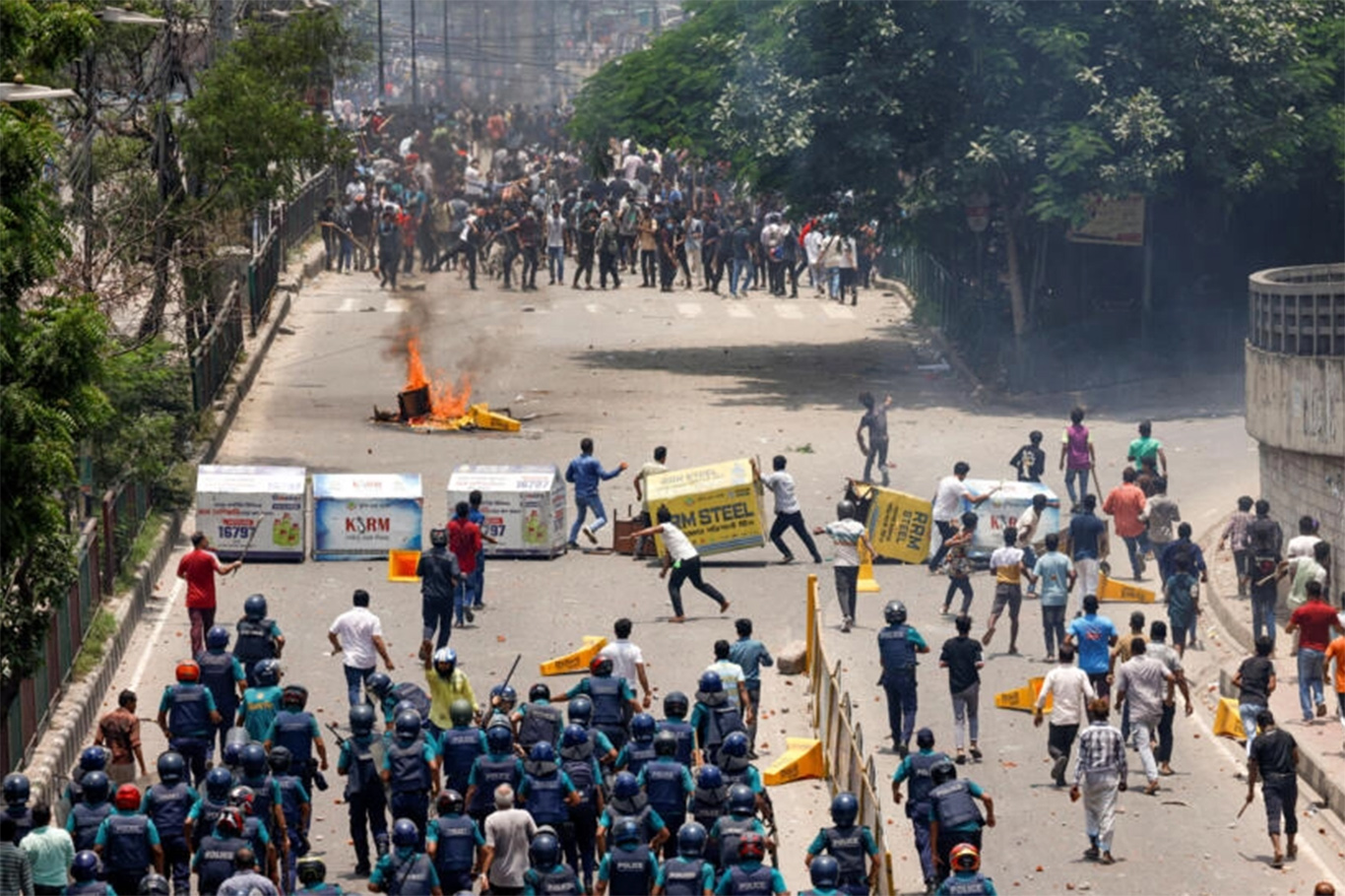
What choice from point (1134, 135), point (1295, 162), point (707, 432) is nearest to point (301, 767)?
point (707, 432)

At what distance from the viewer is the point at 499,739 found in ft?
56.1

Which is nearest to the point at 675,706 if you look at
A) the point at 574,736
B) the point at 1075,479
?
the point at 574,736

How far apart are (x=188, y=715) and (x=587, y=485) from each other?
957cm

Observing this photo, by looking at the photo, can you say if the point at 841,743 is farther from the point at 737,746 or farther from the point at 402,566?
the point at 402,566

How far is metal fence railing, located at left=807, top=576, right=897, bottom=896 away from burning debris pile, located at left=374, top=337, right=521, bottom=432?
11288 millimetres

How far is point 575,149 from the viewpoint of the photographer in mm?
66125

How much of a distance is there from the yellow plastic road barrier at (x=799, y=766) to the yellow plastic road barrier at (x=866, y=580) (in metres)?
5.87

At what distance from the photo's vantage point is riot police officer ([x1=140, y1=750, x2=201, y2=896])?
16.5 metres

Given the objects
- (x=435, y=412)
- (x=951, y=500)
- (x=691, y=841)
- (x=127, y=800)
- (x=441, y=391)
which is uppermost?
(x=441, y=391)

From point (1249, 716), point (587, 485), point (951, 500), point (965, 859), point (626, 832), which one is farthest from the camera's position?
point (587, 485)

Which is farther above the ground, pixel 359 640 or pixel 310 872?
pixel 359 640

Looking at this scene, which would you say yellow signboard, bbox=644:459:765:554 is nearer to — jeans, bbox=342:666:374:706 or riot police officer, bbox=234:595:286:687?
jeans, bbox=342:666:374:706

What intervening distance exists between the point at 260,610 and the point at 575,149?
46.5 meters

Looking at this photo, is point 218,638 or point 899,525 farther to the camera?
point 899,525
